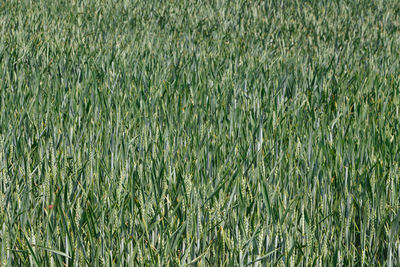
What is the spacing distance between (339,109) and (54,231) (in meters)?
1.54

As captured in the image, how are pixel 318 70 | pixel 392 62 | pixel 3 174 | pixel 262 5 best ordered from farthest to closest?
pixel 262 5, pixel 392 62, pixel 318 70, pixel 3 174

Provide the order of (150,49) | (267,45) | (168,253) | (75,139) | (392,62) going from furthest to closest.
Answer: (267,45) < (392,62) < (150,49) < (75,139) < (168,253)

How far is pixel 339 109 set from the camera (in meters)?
2.54

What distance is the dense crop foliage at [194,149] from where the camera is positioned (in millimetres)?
1431

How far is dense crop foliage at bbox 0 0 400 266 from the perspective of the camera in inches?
56.3

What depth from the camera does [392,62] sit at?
3.72 m

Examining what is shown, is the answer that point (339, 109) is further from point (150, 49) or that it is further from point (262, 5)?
point (262, 5)

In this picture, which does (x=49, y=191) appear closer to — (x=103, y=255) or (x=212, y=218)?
(x=103, y=255)

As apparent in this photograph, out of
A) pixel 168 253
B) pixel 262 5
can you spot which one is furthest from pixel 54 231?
pixel 262 5

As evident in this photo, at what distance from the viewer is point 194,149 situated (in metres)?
1.96

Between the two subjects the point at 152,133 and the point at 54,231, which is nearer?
the point at 54,231

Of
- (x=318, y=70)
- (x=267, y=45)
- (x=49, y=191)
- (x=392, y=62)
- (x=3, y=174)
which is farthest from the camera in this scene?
(x=267, y=45)

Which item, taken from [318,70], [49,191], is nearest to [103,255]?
[49,191]

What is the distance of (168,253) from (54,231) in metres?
0.28
